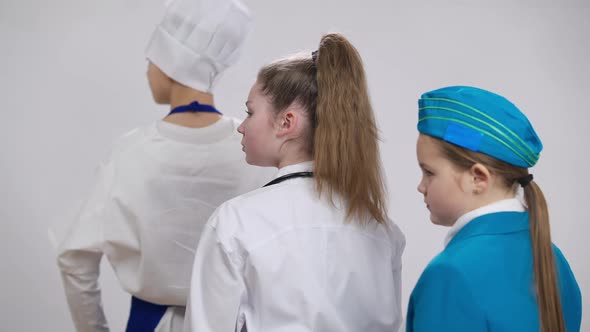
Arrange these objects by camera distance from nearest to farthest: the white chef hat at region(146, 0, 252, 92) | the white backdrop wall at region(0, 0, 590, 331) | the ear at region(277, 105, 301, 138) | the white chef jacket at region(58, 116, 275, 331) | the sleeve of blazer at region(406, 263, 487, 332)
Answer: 1. the sleeve of blazer at region(406, 263, 487, 332)
2. the ear at region(277, 105, 301, 138)
3. the white chef jacket at region(58, 116, 275, 331)
4. the white chef hat at region(146, 0, 252, 92)
5. the white backdrop wall at region(0, 0, 590, 331)

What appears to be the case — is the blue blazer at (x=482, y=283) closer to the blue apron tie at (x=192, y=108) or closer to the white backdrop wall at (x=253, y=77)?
the blue apron tie at (x=192, y=108)

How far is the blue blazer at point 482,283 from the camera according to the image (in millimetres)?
1183

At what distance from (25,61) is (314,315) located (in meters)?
1.98

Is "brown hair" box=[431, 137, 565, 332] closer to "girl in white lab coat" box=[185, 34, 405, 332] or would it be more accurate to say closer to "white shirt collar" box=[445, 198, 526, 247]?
"white shirt collar" box=[445, 198, 526, 247]

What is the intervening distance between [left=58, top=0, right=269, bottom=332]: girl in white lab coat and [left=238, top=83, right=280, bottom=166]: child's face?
0.45 meters

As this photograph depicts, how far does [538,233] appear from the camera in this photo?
4.13 ft

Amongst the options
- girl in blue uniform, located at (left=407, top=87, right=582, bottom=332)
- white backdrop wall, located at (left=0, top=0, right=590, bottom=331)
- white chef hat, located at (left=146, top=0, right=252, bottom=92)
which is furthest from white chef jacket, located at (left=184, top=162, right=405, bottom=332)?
white backdrop wall, located at (left=0, top=0, right=590, bottom=331)

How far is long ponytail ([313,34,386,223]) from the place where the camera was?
4.48ft

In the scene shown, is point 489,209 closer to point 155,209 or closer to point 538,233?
point 538,233

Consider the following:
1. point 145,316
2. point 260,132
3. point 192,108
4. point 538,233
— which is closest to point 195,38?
point 192,108

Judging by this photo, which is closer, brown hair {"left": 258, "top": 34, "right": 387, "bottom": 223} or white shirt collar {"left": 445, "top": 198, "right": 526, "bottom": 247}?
white shirt collar {"left": 445, "top": 198, "right": 526, "bottom": 247}

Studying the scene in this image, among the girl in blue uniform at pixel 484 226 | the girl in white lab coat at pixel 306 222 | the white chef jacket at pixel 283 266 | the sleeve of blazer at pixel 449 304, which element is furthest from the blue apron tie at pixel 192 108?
the sleeve of blazer at pixel 449 304

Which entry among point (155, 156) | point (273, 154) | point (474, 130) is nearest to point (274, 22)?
point (155, 156)

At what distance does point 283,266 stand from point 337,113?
302mm
